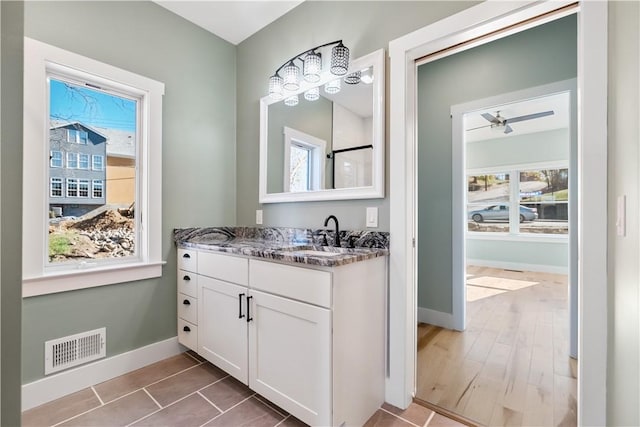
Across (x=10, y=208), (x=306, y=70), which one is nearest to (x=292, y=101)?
(x=306, y=70)

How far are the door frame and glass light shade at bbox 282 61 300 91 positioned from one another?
74 cm

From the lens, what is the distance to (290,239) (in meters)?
2.20

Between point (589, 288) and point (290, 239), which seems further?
→ point (290, 239)

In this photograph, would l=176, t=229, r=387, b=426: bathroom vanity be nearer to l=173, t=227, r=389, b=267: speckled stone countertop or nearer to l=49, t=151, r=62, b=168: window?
l=173, t=227, r=389, b=267: speckled stone countertop

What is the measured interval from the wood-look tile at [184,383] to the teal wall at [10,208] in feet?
4.41

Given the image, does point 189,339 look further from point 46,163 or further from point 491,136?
point 491,136

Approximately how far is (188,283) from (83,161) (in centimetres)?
109

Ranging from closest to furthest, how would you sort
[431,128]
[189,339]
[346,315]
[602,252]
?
[602,252] → [346,315] → [189,339] → [431,128]

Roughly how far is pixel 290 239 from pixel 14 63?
1.74m

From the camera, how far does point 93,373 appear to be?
1.85 metres

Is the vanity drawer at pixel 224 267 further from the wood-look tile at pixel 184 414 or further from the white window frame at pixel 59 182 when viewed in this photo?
the white window frame at pixel 59 182

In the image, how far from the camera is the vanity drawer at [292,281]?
1.31 meters

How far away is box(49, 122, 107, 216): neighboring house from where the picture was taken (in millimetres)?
1790

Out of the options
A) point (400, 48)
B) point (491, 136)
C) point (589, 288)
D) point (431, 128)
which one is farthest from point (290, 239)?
point (491, 136)
